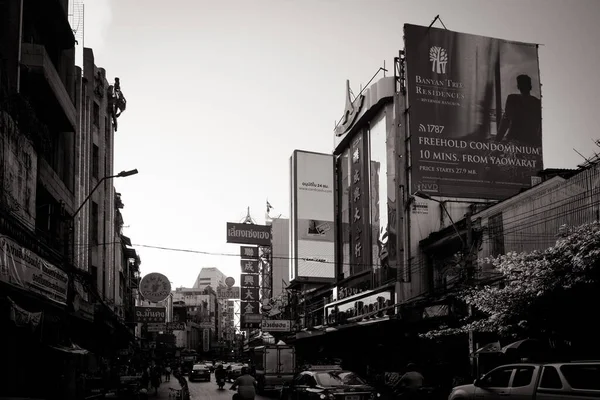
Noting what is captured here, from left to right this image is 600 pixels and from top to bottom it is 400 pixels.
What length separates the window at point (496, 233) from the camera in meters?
25.6

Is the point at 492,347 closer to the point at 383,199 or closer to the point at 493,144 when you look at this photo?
the point at 493,144

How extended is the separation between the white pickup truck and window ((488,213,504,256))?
11303 mm

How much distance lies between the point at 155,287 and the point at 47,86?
15946mm

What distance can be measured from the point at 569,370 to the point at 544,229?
11543 mm

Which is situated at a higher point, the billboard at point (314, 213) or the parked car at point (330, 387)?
the billboard at point (314, 213)

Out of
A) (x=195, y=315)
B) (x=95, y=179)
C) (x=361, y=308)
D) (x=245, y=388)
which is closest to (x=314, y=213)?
(x=361, y=308)

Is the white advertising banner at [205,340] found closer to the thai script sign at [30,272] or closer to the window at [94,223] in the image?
the window at [94,223]

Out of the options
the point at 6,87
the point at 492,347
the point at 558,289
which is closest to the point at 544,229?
the point at 492,347

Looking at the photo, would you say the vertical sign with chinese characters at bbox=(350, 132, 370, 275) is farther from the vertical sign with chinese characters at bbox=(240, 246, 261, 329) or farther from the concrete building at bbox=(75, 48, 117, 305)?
the vertical sign with chinese characters at bbox=(240, 246, 261, 329)

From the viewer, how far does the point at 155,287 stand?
3631 cm

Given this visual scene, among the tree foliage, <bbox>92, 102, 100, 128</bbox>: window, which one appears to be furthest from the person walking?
<bbox>92, 102, 100, 128</bbox>: window

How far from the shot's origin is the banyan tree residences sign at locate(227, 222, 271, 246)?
68062 mm

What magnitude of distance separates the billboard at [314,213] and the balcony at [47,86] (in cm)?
2219

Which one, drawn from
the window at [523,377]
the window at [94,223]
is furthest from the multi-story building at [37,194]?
the window at [523,377]
